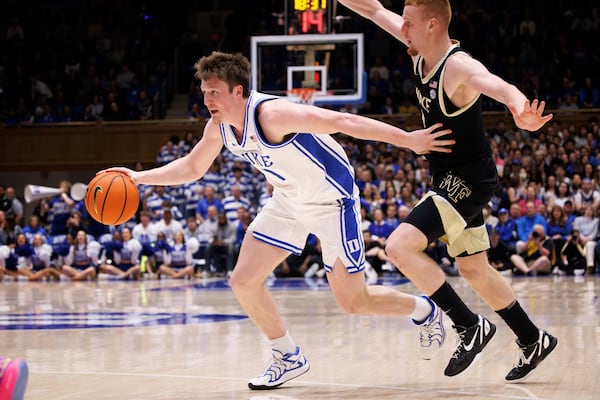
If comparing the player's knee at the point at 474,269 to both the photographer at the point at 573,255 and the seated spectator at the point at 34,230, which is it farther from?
the seated spectator at the point at 34,230

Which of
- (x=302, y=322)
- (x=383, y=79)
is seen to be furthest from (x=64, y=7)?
(x=302, y=322)

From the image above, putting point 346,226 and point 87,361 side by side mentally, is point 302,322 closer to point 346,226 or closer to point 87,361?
point 87,361

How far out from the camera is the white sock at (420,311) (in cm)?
554

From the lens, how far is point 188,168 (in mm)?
5648

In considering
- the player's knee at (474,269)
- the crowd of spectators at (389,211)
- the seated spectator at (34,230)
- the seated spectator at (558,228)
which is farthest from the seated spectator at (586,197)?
the player's knee at (474,269)

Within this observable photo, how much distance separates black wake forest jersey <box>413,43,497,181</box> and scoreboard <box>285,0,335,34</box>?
9832 mm

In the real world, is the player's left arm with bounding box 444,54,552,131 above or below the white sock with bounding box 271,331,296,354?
above

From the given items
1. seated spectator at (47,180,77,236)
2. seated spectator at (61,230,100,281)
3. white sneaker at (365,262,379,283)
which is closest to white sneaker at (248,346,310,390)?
white sneaker at (365,262,379,283)

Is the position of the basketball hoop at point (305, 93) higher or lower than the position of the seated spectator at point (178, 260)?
higher

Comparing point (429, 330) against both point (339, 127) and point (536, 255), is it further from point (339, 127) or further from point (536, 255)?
point (536, 255)

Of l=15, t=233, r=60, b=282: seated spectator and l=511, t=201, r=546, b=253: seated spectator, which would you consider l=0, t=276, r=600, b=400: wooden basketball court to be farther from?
l=15, t=233, r=60, b=282: seated spectator

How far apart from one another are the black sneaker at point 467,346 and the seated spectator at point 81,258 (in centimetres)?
1250

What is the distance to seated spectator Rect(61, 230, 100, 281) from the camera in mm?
16938

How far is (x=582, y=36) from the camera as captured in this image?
76.7ft
